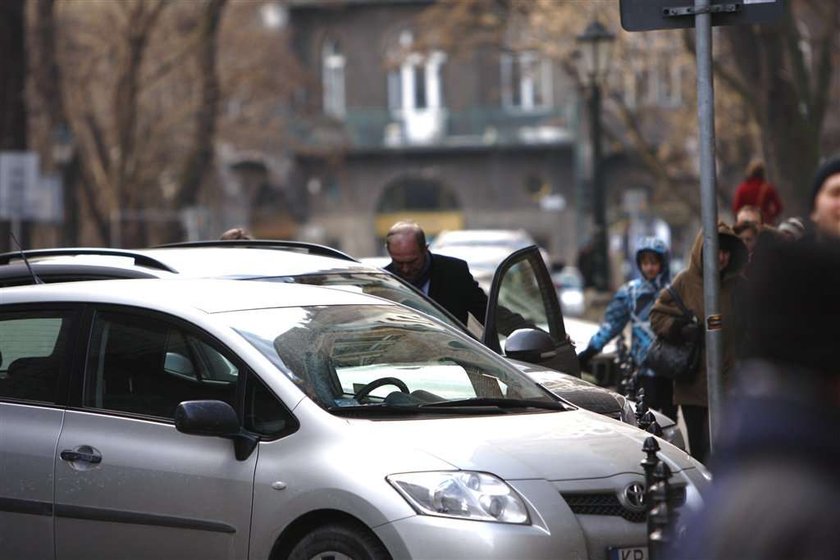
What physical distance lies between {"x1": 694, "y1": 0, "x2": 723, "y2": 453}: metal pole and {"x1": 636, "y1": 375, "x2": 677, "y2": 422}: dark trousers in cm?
302

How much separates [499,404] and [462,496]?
3.05ft

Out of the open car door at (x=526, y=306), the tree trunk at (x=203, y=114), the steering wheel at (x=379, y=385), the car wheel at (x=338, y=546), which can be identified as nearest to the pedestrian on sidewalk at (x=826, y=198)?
the car wheel at (x=338, y=546)

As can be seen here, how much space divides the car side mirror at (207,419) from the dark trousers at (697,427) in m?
4.58

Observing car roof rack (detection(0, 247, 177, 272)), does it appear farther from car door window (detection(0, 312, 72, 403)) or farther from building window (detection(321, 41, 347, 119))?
building window (detection(321, 41, 347, 119))

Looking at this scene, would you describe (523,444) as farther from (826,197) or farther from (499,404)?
(826,197)

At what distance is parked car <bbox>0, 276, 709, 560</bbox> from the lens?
592 centimetres

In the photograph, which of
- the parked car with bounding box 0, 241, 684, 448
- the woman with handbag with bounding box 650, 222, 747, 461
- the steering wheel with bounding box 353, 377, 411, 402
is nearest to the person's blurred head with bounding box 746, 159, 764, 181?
the woman with handbag with bounding box 650, 222, 747, 461

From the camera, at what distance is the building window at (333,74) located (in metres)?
62.1

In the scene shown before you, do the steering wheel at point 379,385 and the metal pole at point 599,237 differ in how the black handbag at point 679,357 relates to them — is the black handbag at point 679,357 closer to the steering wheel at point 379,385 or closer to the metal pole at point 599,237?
the steering wheel at point 379,385

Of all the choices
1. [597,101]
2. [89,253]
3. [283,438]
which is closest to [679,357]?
[89,253]

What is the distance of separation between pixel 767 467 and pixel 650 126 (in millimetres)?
51710

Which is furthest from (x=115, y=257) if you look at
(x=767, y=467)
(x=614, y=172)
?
(x=614, y=172)

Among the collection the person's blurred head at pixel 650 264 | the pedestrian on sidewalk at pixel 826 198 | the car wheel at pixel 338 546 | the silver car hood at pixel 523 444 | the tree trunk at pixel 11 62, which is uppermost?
the tree trunk at pixel 11 62

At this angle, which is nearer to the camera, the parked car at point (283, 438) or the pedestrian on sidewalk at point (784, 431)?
the pedestrian on sidewalk at point (784, 431)
